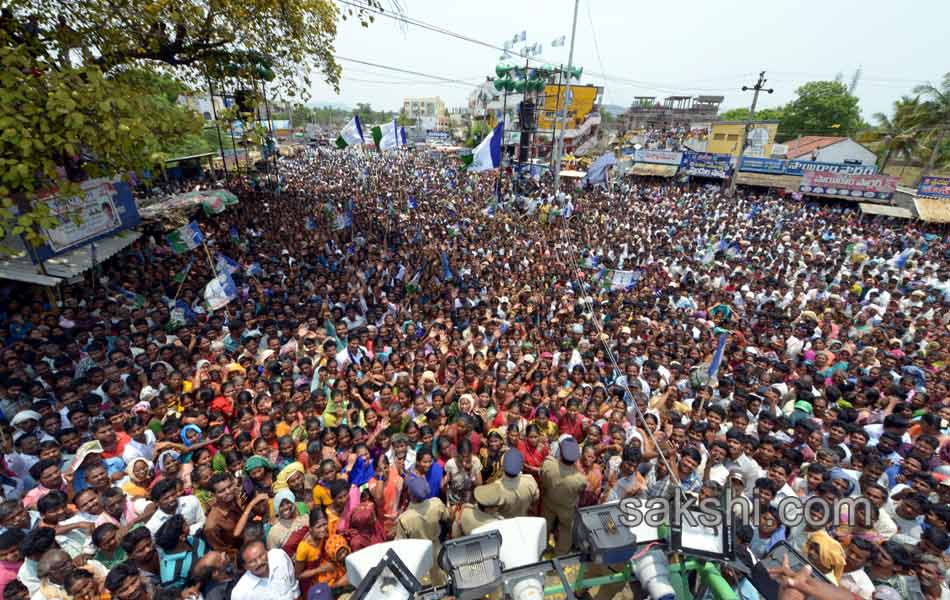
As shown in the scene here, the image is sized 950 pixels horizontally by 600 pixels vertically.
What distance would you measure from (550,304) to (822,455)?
225 inches

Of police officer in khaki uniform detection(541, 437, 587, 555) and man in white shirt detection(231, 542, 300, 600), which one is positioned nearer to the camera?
man in white shirt detection(231, 542, 300, 600)

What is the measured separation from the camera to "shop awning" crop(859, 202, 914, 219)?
19.9 metres

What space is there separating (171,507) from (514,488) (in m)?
2.70

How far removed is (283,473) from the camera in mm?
3805

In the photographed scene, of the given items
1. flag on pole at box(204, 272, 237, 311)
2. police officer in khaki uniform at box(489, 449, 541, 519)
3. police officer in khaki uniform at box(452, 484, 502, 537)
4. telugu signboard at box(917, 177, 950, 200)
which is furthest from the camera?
telugu signboard at box(917, 177, 950, 200)

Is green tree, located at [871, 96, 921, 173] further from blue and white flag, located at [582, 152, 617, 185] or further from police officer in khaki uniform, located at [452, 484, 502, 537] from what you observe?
police officer in khaki uniform, located at [452, 484, 502, 537]

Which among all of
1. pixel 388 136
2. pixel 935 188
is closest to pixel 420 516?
pixel 388 136

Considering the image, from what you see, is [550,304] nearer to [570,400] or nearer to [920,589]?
[570,400]

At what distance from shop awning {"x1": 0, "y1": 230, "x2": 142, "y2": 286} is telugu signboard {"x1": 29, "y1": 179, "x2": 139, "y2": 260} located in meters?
0.16

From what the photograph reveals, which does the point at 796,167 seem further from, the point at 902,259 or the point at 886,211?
the point at 902,259

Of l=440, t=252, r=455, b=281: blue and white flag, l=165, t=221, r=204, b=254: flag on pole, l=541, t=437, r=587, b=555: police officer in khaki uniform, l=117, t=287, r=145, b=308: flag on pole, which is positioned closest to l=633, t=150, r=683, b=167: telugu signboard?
l=440, t=252, r=455, b=281: blue and white flag

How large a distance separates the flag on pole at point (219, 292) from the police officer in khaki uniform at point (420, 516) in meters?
5.70

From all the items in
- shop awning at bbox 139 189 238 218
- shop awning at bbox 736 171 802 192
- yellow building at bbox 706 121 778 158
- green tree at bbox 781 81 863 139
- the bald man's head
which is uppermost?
green tree at bbox 781 81 863 139

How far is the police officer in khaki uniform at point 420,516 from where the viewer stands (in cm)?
316
